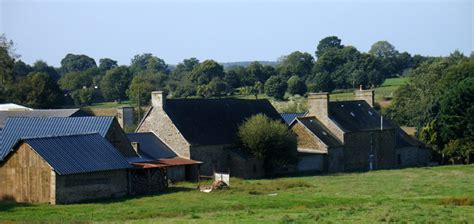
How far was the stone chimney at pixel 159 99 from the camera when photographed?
186ft

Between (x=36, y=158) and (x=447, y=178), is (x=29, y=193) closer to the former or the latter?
(x=36, y=158)

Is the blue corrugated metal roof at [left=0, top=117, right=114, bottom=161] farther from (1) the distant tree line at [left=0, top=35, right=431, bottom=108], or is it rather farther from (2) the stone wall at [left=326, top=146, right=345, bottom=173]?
(1) the distant tree line at [left=0, top=35, right=431, bottom=108]

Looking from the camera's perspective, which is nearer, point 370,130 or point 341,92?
point 370,130

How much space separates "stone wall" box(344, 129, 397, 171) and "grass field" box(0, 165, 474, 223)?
44.7 ft

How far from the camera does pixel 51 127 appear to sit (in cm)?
5125

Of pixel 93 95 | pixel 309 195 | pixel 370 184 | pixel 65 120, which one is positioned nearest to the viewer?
pixel 309 195

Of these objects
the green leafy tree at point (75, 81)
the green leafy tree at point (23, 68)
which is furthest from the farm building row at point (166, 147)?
the green leafy tree at point (23, 68)

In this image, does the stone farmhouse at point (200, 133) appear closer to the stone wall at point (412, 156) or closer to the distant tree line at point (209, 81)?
the stone wall at point (412, 156)

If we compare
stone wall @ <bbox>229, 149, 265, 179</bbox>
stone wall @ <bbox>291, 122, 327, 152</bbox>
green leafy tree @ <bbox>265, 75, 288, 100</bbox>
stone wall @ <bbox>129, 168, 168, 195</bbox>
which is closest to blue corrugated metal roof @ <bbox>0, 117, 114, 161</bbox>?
stone wall @ <bbox>129, 168, 168, 195</bbox>

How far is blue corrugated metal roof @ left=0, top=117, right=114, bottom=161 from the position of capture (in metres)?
49.7

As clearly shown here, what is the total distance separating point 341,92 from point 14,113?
244 ft

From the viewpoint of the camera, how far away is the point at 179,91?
133000 mm

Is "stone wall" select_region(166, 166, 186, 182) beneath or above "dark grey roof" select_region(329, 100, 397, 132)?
beneath

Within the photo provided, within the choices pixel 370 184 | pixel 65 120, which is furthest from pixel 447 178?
pixel 65 120
